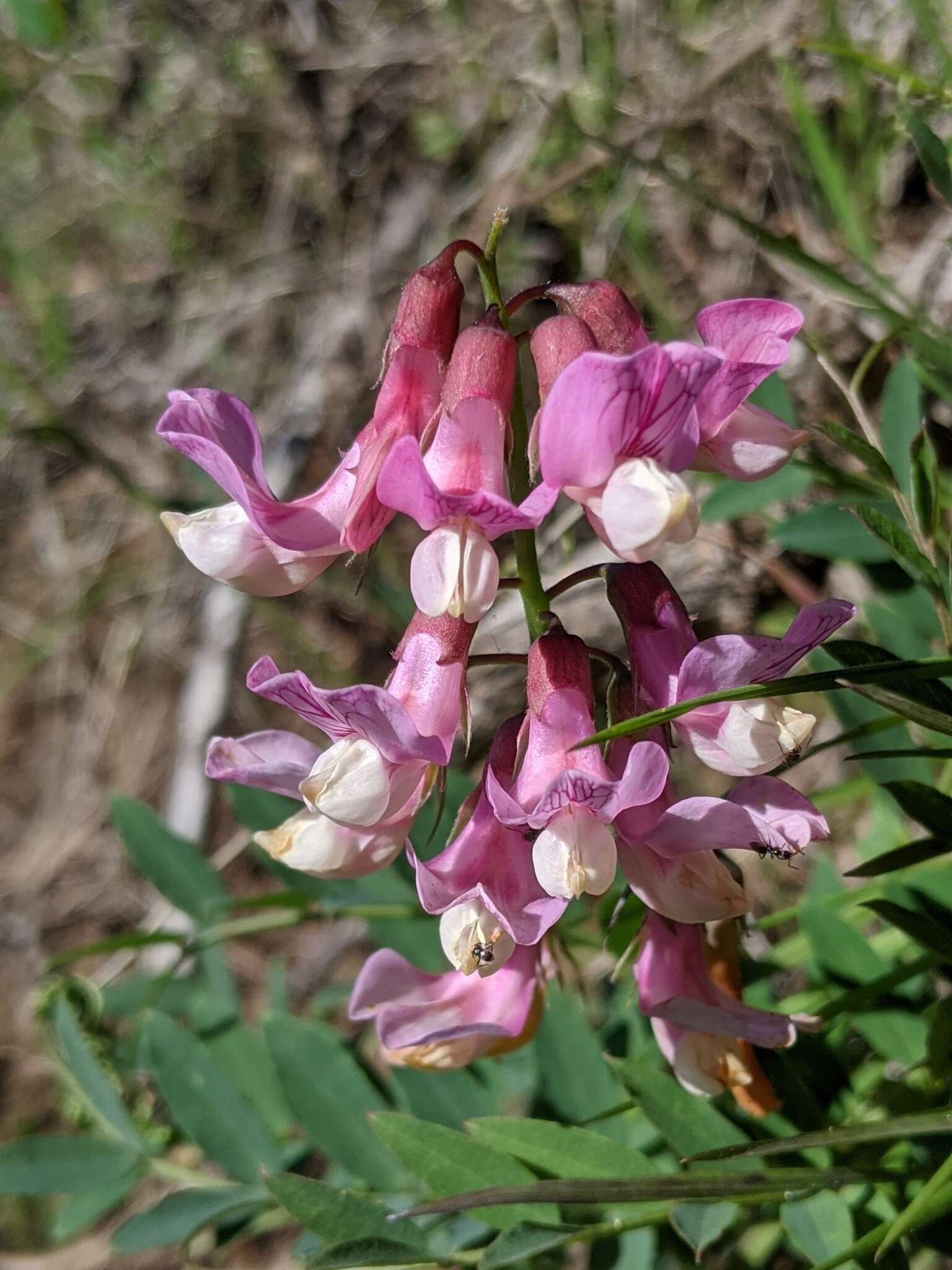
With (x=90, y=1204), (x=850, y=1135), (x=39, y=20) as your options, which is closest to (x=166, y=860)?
(x=90, y=1204)

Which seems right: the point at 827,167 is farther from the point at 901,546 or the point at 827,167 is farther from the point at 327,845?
the point at 327,845

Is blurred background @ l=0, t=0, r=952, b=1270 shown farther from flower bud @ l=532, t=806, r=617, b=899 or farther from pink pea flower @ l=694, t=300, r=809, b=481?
flower bud @ l=532, t=806, r=617, b=899

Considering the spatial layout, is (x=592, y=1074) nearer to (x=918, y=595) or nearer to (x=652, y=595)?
(x=652, y=595)

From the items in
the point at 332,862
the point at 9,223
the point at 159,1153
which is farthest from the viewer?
the point at 9,223

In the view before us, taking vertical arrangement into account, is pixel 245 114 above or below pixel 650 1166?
above

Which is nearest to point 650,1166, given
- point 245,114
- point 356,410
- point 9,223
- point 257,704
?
point 257,704

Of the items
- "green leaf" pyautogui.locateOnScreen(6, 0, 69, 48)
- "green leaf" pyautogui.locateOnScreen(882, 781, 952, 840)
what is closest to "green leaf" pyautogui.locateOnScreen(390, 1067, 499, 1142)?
"green leaf" pyautogui.locateOnScreen(882, 781, 952, 840)

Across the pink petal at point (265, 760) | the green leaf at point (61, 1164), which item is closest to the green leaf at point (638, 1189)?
the pink petal at point (265, 760)
